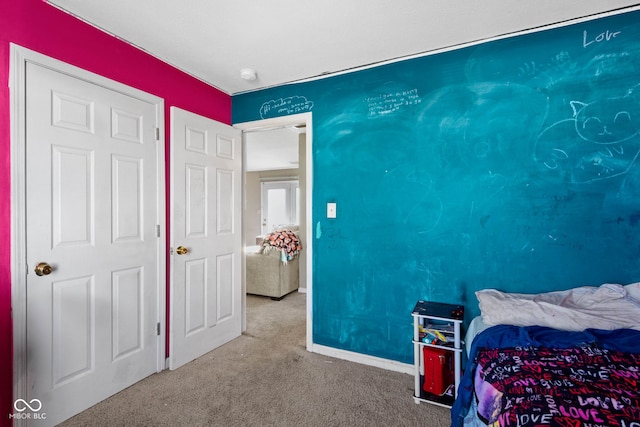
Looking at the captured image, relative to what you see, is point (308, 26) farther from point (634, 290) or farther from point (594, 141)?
point (634, 290)

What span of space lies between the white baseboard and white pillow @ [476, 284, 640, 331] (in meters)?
0.85

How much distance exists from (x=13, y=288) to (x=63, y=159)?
2.47 ft

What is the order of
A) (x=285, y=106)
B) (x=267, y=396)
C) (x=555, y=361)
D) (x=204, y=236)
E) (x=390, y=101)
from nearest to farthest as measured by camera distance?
(x=555, y=361)
(x=267, y=396)
(x=390, y=101)
(x=204, y=236)
(x=285, y=106)

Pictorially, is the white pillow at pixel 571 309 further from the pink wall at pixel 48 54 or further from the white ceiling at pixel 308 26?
the pink wall at pixel 48 54

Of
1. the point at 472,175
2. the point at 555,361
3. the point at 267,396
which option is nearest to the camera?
the point at 555,361

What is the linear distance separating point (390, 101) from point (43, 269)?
101 inches

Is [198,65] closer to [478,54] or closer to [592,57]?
[478,54]

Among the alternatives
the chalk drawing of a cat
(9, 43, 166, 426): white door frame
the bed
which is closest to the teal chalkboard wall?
the chalk drawing of a cat

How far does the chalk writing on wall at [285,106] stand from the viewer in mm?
2809

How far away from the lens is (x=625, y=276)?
1858 millimetres

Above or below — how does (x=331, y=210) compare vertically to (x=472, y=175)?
below

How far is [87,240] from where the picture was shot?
6.41ft

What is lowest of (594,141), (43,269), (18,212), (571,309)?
(571,309)

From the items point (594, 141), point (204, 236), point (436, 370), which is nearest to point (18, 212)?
point (204, 236)
